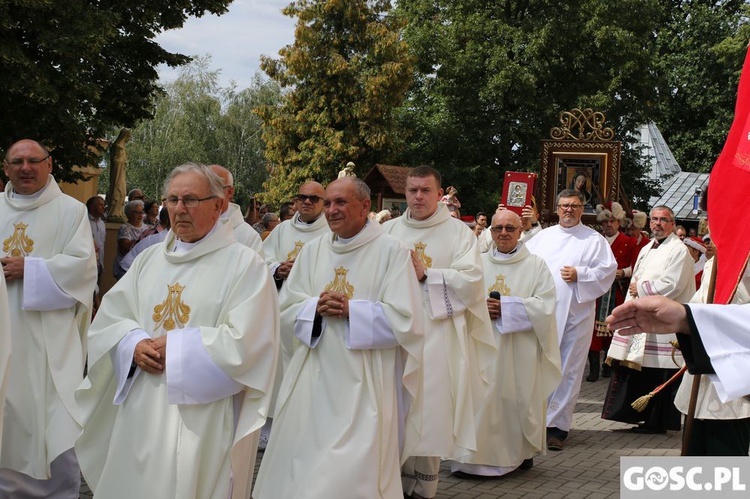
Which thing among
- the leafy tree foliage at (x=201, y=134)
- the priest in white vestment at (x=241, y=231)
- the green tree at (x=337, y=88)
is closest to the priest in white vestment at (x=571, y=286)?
the priest in white vestment at (x=241, y=231)

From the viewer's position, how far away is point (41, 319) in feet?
19.9

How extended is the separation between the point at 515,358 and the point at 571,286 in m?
1.74

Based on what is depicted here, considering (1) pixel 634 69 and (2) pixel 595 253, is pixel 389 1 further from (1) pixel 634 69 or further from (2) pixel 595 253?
(2) pixel 595 253

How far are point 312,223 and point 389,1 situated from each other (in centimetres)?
2813

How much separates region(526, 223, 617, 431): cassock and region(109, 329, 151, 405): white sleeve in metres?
5.33

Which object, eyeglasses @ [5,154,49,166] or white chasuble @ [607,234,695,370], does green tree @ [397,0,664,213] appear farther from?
eyeglasses @ [5,154,49,166]

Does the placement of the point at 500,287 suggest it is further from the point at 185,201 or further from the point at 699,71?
the point at 699,71

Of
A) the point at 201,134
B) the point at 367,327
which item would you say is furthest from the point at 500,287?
the point at 201,134

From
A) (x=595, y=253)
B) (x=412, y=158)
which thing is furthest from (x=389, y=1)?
(x=595, y=253)

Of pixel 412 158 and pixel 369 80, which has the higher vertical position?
pixel 369 80

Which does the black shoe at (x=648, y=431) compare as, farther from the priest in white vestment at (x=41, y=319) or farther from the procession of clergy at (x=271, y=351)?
the priest in white vestment at (x=41, y=319)

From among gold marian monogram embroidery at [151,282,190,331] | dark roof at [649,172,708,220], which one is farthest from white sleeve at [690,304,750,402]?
dark roof at [649,172,708,220]

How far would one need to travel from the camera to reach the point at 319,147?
1359 inches

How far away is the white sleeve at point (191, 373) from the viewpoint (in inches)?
179
